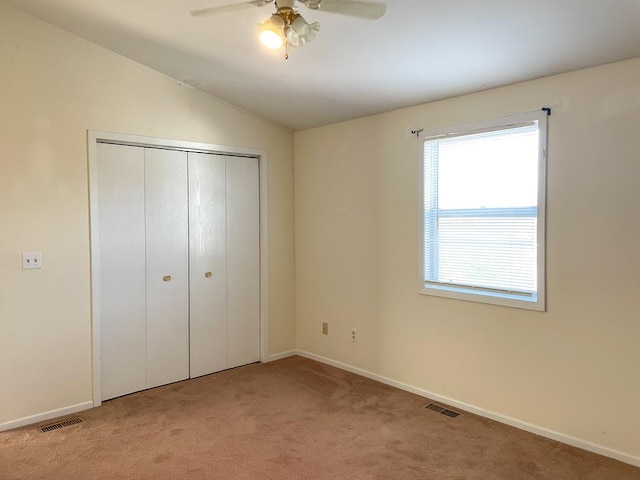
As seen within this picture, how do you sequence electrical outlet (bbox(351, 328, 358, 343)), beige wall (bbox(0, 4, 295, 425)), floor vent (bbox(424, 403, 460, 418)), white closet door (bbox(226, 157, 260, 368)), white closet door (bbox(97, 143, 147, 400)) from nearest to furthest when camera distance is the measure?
beige wall (bbox(0, 4, 295, 425))
floor vent (bbox(424, 403, 460, 418))
white closet door (bbox(97, 143, 147, 400))
electrical outlet (bbox(351, 328, 358, 343))
white closet door (bbox(226, 157, 260, 368))

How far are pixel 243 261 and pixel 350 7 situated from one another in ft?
8.84

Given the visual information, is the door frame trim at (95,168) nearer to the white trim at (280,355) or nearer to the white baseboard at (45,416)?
the white baseboard at (45,416)

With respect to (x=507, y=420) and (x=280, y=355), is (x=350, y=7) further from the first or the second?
(x=280, y=355)

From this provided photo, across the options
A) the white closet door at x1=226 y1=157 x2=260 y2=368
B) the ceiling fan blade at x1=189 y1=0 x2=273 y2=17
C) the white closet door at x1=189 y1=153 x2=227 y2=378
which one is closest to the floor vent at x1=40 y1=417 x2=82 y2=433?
the white closet door at x1=189 y1=153 x2=227 y2=378

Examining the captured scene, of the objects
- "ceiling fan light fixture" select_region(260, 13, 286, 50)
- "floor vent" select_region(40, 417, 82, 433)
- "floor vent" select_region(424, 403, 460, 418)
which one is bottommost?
"floor vent" select_region(40, 417, 82, 433)

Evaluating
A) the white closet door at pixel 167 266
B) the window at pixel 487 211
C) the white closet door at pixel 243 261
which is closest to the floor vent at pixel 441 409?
the window at pixel 487 211

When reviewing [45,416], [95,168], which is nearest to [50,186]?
[95,168]

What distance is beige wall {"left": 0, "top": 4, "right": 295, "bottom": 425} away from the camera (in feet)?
9.76

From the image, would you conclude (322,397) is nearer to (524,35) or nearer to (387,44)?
(387,44)

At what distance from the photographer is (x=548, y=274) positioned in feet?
9.19

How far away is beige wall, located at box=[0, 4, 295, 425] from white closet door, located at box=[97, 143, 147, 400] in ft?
0.44

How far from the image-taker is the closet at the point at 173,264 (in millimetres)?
3455

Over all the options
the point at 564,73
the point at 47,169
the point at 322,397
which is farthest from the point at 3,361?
the point at 564,73

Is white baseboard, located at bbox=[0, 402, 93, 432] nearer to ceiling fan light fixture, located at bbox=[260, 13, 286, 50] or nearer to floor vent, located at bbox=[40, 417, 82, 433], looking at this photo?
floor vent, located at bbox=[40, 417, 82, 433]
